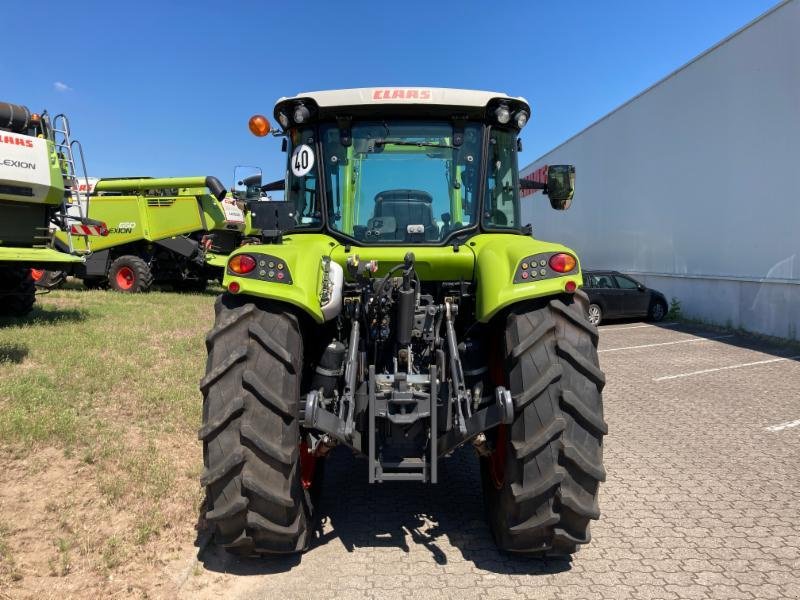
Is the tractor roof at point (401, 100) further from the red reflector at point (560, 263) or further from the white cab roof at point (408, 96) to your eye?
the red reflector at point (560, 263)

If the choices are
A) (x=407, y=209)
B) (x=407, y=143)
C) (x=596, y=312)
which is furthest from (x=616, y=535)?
(x=596, y=312)

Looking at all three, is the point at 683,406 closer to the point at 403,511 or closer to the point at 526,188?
the point at 526,188

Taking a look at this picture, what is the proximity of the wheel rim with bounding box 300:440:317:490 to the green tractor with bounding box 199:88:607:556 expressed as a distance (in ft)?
0.04

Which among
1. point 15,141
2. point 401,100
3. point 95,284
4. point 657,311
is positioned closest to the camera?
point 401,100

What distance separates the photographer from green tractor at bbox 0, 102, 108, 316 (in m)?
8.00

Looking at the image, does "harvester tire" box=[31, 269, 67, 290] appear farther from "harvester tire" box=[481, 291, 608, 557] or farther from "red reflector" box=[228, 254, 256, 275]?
"harvester tire" box=[481, 291, 608, 557]

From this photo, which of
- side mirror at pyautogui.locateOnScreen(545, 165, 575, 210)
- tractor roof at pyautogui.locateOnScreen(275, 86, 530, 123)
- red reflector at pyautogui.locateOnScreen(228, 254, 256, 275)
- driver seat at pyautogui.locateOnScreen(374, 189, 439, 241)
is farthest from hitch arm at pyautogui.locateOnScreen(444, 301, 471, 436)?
side mirror at pyautogui.locateOnScreen(545, 165, 575, 210)

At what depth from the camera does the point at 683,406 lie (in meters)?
6.71

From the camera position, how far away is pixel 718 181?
13562mm

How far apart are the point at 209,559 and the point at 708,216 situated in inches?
551

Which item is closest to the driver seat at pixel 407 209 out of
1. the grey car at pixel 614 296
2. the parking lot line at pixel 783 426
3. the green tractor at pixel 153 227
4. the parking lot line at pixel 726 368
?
the parking lot line at pixel 783 426

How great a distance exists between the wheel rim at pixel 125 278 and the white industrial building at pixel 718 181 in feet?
45.2

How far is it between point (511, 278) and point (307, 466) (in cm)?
162

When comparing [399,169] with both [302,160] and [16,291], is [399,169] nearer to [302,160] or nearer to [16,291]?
[302,160]
